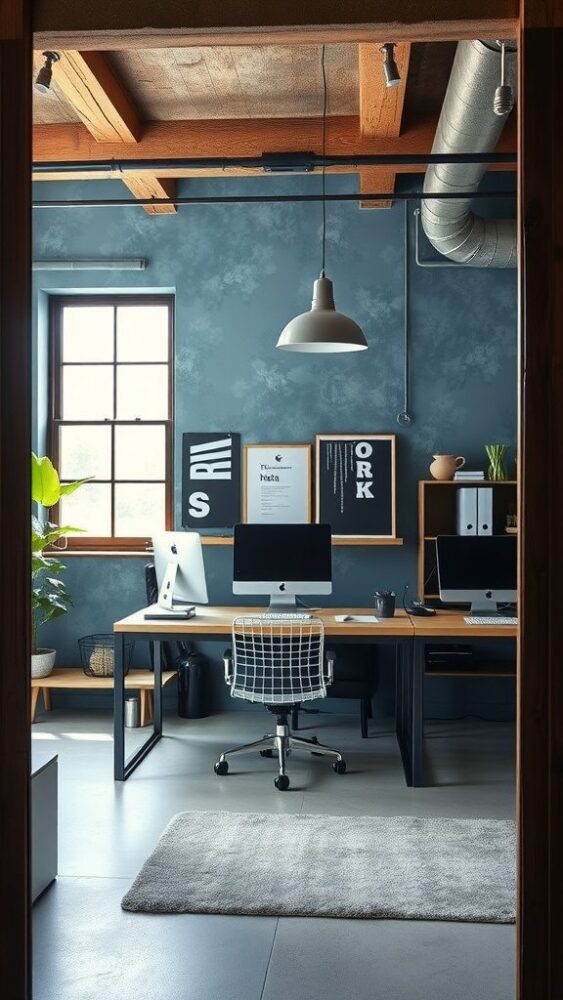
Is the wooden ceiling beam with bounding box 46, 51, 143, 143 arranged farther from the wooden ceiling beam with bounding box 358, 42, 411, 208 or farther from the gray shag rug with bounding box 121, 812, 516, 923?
the gray shag rug with bounding box 121, 812, 516, 923

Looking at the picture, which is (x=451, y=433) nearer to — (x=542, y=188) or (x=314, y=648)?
(x=314, y=648)

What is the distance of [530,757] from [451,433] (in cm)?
458

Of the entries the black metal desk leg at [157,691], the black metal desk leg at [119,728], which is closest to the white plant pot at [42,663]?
the black metal desk leg at [157,691]

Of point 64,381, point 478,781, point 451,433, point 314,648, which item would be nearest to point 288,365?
point 451,433

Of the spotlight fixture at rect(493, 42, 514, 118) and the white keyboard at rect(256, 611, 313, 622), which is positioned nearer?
the spotlight fixture at rect(493, 42, 514, 118)

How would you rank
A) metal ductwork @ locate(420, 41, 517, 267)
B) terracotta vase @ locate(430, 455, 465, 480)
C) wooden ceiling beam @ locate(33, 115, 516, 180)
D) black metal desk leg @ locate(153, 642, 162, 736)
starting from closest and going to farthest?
metal ductwork @ locate(420, 41, 517, 267), wooden ceiling beam @ locate(33, 115, 516, 180), black metal desk leg @ locate(153, 642, 162, 736), terracotta vase @ locate(430, 455, 465, 480)

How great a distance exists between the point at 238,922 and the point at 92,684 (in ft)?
9.84

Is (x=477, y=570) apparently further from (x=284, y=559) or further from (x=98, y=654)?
(x=98, y=654)

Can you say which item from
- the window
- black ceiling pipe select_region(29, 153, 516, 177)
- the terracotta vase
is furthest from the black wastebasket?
black ceiling pipe select_region(29, 153, 516, 177)

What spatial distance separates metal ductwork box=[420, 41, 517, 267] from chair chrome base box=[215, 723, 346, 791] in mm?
3004

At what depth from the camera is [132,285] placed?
6516 millimetres

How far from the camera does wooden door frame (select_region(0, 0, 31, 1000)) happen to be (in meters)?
1.95

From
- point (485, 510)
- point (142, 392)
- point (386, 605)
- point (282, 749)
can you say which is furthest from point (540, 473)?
point (142, 392)

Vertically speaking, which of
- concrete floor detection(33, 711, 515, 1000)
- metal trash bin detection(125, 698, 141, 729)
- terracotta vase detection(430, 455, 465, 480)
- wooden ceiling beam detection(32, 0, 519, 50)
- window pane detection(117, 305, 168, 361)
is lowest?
concrete floor detection(33, 711, 515, 1000)
